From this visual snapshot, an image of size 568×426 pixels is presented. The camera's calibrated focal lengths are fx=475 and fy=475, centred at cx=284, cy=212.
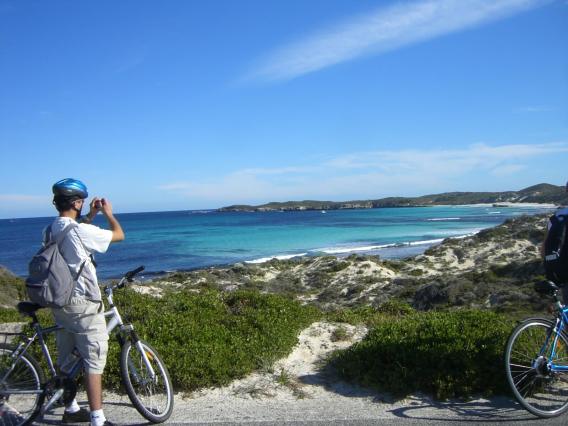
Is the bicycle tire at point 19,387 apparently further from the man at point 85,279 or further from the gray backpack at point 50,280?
the gray backpack at point 50,280

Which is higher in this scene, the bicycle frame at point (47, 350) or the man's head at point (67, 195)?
the man's head at point (67, 195)

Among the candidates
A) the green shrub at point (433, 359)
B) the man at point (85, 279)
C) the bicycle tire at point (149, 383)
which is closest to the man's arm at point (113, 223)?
the man at point (85, 279)

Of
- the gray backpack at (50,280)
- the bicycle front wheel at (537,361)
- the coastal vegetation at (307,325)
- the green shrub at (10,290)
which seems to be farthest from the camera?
the green shrub at (10,290)

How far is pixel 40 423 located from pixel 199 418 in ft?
5.07

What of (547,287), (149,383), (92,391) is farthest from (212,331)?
(547,287)

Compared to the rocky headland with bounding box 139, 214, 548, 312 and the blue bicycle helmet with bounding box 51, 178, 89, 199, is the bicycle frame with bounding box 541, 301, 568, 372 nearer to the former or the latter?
the blue bicycle helmet with bounding box 51, 178, 89, 199

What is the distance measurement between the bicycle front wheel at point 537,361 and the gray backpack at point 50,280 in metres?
4.12

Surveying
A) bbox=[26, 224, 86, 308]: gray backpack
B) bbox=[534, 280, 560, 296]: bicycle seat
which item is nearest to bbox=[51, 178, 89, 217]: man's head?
bbox=[26, 224, 86, 308]: gray backpack

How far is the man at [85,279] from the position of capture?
4.12 metres

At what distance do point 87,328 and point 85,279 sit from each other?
1.46ft

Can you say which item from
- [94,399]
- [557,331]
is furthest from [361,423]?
[94,399]

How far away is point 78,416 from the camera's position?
457 cm

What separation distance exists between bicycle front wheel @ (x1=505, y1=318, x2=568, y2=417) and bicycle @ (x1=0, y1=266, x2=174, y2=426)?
136 inches

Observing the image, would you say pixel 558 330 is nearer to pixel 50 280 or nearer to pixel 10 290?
pixel 50 280
